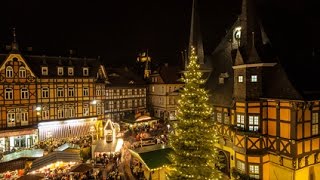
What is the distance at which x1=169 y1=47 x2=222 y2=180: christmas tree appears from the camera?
46.0ft

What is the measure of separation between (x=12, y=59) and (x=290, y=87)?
3075 centimetres

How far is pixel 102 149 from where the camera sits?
2641cm

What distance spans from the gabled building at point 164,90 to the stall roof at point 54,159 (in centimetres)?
2909

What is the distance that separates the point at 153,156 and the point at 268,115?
9838 mm

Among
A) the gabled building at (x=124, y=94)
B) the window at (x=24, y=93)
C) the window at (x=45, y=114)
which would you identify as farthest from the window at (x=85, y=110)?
the gabled building at (x=124, y=94)

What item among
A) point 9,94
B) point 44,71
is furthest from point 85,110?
point 9,94

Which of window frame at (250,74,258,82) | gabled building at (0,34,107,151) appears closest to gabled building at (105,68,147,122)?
gabled building at (0,34,107,151)

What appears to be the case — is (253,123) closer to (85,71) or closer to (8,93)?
(85,71)

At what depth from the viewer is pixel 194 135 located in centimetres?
1403

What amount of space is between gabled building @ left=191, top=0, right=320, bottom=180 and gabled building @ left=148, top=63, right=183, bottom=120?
30480 mm

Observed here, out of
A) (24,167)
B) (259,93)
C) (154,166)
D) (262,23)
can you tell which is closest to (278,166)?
(259,93)

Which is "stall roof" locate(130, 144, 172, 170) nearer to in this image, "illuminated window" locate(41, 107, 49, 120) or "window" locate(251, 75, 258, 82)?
"window" locate(251, 75, 258, 82)

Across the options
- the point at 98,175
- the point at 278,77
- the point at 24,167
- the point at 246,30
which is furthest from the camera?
the point at 98,175

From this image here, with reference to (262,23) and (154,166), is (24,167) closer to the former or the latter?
(154,166)
